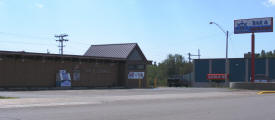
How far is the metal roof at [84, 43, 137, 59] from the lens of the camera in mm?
48344

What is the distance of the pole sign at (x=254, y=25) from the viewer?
45.2m

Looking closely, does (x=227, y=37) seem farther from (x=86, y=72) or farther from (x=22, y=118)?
(x=22, y=118)

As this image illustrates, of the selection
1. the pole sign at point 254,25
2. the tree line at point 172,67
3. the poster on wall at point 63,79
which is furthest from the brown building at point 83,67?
the tree line at point 172,67

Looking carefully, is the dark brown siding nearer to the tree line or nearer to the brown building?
the brown building

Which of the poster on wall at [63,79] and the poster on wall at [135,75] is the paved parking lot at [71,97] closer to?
the poster on wall at [63,79]

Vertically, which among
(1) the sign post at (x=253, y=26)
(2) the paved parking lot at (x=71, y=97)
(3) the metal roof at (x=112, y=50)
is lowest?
(2) the paved parking lot at (x=71, y=97)

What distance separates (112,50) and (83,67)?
26.7 ft

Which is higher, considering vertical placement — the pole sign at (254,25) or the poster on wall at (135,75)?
the pole sign at (254,25)

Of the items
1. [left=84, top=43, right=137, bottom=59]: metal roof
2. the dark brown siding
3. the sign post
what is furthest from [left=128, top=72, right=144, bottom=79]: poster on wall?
the sign post

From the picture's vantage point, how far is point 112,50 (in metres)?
50.2

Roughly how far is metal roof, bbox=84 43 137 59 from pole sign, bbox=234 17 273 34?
1323 centimetres

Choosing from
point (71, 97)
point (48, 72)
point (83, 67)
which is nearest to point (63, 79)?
point (48, 72)

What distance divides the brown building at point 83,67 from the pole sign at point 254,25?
12.7 metres

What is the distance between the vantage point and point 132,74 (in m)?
48.7
